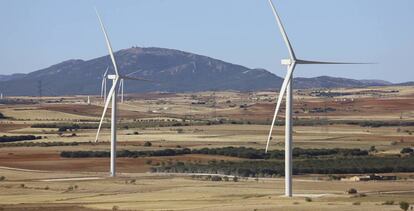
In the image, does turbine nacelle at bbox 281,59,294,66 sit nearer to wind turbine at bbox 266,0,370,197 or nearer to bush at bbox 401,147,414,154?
wind turbine at bbox 266,0,370,197

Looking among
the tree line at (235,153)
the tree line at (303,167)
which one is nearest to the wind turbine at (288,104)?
the tree line at (303,167)

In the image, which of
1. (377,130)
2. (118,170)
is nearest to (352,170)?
(118,170)

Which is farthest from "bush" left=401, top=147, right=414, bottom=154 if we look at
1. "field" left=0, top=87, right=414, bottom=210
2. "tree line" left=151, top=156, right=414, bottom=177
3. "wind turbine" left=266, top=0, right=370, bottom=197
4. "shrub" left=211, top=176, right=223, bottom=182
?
"wind turbine" left=266, top=0, right=370, bottom=197

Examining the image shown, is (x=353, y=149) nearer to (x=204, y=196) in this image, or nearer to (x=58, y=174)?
(x=58, y=174)

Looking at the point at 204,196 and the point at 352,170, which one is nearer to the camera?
the point at 204,196

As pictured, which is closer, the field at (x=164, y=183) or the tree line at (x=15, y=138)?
the field at (x=164, y=183)

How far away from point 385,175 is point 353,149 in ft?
121

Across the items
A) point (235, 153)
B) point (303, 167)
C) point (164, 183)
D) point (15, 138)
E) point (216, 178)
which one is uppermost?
point (15, 138)

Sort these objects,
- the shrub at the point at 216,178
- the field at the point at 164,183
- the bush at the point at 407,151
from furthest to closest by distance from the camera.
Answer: the bush at the point at 407,151 < the shrub at the point at 216,178 < the field at the point at 164,183

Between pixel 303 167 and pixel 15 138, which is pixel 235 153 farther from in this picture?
pixel 15 138

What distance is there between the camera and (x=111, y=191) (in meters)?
90.2

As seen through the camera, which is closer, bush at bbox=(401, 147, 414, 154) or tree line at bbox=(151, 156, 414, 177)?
tree line at bbox=(151, 156, 414, 177)

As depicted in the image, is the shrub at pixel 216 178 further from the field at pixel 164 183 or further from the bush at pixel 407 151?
the bush at pixel 407 151

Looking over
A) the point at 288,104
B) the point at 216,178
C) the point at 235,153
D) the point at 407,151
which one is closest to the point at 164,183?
the point at 216,178
